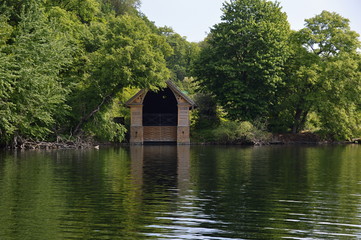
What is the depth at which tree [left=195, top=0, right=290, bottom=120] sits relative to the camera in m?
52.8

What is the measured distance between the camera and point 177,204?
44.9ft

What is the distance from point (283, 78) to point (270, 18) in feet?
22.5

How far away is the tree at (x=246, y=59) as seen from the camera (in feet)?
173

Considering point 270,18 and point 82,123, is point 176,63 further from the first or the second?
point 82,123

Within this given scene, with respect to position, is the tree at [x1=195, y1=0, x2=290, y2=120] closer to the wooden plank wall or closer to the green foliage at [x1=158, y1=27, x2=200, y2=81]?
the wooden plank wall

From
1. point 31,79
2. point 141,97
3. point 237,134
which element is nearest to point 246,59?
point 237,134

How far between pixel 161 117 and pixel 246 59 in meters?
11.5

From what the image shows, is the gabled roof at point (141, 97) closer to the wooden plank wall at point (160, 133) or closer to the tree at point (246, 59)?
the wooden plank wall at point (160, 133)

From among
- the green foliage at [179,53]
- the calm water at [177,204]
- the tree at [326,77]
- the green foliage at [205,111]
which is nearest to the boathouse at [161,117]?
the green foliage at [205,111]

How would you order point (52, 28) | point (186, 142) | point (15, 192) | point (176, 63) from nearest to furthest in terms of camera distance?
point (15, 192)
point (52, 28)
point (186, 142)
point (176, 63)

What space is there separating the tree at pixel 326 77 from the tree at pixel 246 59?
7.20 ft

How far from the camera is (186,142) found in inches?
2111

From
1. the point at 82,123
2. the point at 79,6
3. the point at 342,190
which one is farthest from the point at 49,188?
the point at 79,6

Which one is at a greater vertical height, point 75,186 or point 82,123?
point 82,123
